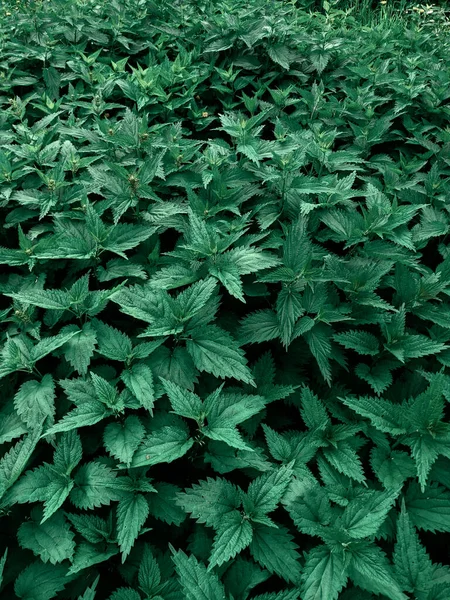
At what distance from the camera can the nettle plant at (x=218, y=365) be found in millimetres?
1699

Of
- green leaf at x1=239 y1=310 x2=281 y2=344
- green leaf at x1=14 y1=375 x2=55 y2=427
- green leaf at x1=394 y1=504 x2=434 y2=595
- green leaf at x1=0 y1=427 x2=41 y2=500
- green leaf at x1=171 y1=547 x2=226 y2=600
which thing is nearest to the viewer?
green leaf at x1=171 y1=547 x2=226 y2=600

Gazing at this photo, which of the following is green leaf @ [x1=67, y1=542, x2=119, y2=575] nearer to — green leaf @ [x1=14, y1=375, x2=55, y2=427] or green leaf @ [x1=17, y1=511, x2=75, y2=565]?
green leaf @ [x1=17, y1=511, x2=75, y2=565]

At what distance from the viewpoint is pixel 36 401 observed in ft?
6.25

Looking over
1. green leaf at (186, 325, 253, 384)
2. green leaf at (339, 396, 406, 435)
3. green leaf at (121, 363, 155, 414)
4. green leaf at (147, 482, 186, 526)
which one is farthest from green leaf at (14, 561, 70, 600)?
green leaf at (339, 396, 406, 435)

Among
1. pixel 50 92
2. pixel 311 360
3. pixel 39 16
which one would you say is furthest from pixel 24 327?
pixel 39 16

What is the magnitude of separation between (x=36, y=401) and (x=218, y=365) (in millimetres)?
724

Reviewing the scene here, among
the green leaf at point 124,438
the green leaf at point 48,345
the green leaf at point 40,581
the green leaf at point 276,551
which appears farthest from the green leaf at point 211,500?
the green leaf at point 48,345

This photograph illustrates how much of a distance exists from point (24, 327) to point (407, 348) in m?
1.68

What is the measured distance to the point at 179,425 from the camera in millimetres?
1867

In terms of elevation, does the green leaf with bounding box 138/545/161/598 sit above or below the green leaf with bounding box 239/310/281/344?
below

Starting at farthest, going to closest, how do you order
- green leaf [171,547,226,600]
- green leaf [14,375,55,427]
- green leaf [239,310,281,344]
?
green leaf [239,310,281,344] → green leaf [14,375,55,427] → green leaf [171,547,226,600]

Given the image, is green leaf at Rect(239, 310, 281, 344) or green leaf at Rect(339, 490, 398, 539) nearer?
green leaf at Rect(339, 490, 398, 539)

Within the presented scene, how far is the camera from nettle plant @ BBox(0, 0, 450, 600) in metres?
1.70

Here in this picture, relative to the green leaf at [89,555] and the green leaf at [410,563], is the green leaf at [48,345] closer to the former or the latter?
the green leaf at [89,555]
